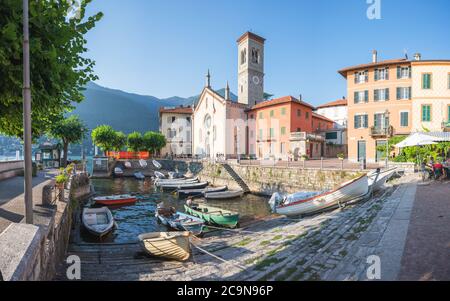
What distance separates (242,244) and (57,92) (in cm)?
878

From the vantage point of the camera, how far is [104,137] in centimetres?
5341

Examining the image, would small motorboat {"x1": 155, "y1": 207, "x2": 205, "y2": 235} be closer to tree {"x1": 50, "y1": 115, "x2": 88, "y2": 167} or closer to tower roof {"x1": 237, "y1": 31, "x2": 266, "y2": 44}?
tree {"x1": 50, "y1": 115, "x2": 88, "y2": 167}

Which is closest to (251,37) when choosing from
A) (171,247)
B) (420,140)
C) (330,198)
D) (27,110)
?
(420,140)

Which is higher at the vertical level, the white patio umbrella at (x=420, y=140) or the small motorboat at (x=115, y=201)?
the white patio umbrella at (x=420, y=140)

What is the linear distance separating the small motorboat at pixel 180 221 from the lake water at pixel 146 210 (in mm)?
678

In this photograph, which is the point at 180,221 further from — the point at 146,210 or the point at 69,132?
the point at 69,132

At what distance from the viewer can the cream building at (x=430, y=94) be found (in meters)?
28.6

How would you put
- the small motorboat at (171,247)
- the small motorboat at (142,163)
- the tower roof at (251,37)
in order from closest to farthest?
the small motorboat at (171,247) → the small motorboat at (142,163) → the tower roof at (251,37)

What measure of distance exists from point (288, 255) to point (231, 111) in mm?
42680

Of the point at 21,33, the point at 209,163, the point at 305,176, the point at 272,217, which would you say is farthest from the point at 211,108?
the point at 21,33

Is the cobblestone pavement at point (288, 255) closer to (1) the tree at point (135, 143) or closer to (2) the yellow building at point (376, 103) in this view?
(2) the yellow building at point (376, 103)

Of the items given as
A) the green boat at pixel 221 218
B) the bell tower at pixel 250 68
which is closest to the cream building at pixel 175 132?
the bell tower at pixel 250 68

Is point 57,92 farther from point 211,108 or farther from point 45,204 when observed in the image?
point 211,108

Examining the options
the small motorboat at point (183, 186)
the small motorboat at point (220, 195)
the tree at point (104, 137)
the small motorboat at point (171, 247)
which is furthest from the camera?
the tree at point (104, 137)
